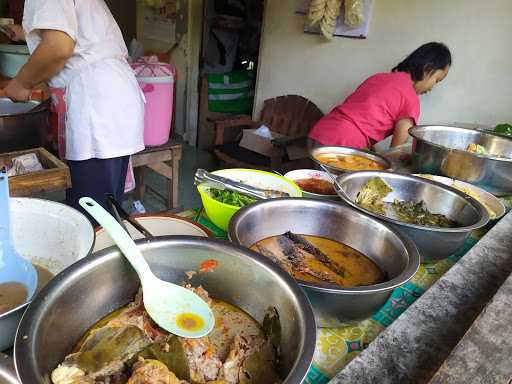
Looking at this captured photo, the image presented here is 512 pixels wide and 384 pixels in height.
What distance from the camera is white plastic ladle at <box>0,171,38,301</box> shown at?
2.94 feet

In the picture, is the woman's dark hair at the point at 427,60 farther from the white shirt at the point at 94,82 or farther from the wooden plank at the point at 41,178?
the wooden plank at the point at 41,178

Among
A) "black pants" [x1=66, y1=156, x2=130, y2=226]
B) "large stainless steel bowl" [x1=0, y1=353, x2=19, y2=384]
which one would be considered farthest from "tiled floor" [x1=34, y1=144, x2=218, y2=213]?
"large stainless steel bowl" [x1=0, y1=353, x2=19, y2=384]

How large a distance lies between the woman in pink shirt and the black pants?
5.12 ft

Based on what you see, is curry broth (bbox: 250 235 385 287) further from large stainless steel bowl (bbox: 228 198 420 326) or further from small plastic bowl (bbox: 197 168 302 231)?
small plastic bowl (bbox: 197 168 302 231)

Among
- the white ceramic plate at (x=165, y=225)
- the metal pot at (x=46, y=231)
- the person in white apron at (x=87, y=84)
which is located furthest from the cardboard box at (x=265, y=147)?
the metal pot at (x=46, y=231)

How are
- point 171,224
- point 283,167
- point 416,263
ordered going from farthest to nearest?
point 283,167, point 171,224, point 416,263

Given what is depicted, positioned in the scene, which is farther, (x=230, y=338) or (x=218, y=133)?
(x=218, y=133)

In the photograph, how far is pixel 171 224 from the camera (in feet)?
4.47

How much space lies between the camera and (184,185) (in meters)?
A: 4.68

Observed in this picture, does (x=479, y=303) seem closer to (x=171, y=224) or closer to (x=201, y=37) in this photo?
(x=171, y=224)

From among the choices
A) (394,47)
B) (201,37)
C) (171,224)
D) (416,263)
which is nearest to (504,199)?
(416,263)

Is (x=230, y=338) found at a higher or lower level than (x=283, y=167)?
higher

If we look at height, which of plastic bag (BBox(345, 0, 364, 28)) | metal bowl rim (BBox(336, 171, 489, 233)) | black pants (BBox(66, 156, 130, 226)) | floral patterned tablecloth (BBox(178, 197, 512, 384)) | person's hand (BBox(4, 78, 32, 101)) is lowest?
black pants (BBox(66, 156, 130, 226))

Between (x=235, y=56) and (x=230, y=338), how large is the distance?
5.59 m
